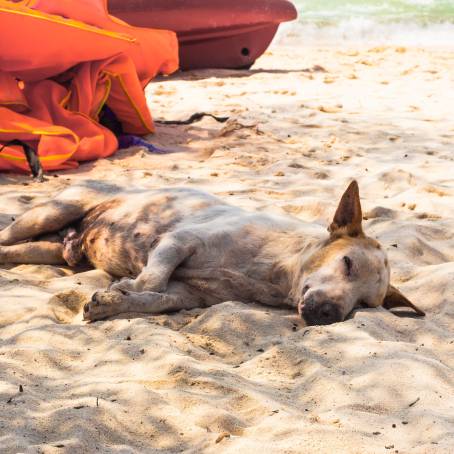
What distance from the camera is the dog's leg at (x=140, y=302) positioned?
432 cm

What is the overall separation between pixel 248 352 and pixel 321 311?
1.54ft

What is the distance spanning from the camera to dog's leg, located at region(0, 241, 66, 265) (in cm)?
541

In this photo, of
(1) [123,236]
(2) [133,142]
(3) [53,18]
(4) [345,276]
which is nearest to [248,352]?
(4) [345,276]

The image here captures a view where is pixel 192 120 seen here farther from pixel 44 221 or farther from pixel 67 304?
pixel 67 304

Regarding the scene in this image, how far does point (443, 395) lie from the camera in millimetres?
3449

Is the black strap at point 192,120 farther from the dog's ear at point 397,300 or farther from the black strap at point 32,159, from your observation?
the dog's ear at point 397,300

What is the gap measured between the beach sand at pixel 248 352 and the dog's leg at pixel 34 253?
94 millimetres

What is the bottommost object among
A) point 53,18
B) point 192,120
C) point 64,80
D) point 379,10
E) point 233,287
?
point 379,10

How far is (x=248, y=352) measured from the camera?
3980mm

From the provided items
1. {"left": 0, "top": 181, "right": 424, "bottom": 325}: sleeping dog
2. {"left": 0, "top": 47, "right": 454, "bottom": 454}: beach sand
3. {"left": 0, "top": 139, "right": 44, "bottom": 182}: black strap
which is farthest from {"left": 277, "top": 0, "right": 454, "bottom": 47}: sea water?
{"left": 0, "top": 181, "right": 424, "bottom": 325}: sleeping dog

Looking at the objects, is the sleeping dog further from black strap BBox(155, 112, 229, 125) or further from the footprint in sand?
black strap BBox(155, 112, 229, 125)

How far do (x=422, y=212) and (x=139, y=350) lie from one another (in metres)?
3.15

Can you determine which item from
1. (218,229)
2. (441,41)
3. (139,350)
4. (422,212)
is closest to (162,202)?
(218,229)

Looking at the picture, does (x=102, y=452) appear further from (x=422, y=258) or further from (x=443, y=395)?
(x=422, y=258)
